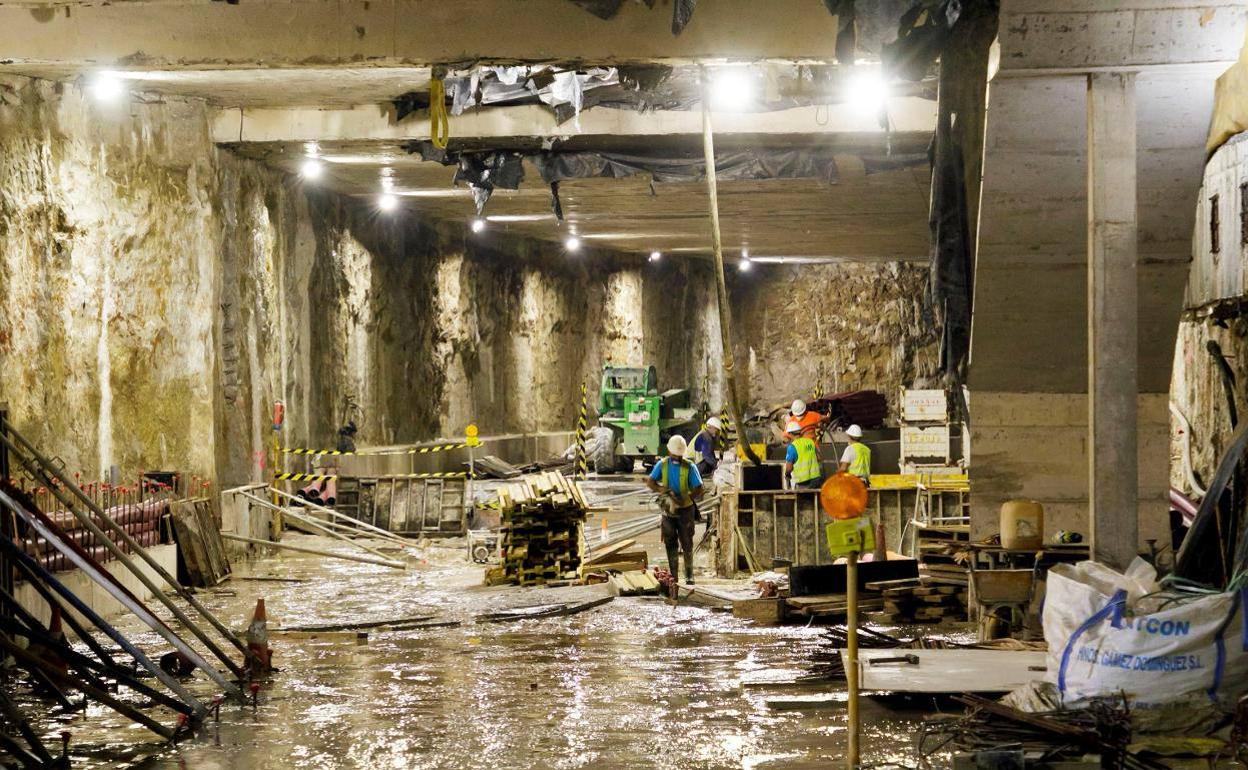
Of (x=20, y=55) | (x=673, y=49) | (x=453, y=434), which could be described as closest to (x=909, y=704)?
→ (x=673, y=49)

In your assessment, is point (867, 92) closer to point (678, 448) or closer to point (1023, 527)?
point (678, 448)

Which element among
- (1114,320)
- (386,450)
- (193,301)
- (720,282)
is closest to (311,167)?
(193,301)

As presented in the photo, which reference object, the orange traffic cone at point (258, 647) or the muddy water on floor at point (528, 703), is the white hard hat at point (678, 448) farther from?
the orange traffic cone at point (258, 647)

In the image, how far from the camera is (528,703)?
9.33 meters

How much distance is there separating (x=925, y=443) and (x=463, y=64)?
963cm

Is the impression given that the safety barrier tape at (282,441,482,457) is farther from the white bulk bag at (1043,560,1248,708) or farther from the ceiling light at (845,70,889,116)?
the white bulk bag at (1043,560,1248,708)

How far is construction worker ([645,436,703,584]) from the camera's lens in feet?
50.0

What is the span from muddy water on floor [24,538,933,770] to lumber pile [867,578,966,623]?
1018 mm

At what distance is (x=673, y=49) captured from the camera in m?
12.3

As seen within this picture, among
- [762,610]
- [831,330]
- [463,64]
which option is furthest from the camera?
[831,330]

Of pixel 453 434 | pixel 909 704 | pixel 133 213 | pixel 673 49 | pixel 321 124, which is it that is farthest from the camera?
pixel 453 434

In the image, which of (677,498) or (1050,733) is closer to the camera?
(1050,733)

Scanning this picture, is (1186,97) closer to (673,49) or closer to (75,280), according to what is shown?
(673,49)

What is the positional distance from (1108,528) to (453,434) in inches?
796
